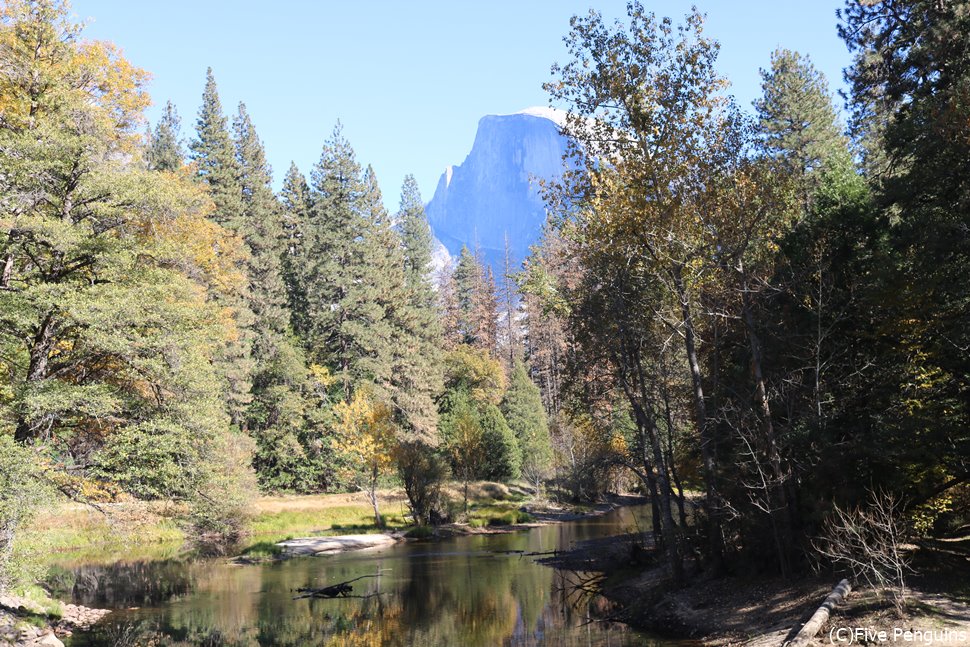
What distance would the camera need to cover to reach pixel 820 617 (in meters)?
12.2

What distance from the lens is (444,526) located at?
42.6 metres

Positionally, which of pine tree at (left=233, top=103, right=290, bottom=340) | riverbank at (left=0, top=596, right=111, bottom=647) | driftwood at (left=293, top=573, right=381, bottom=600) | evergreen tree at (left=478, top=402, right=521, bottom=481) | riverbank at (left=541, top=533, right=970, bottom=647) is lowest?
driftwood at (left=293, top=573, right=381, bottom=600)

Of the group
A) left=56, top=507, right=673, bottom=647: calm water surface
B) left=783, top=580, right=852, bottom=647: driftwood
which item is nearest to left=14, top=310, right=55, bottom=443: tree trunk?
left=56, top=507, right=673, bottom=647: calm water surface

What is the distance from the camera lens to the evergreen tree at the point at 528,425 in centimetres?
5588

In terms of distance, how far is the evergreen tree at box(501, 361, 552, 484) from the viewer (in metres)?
55.9

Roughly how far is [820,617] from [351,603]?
14377mm

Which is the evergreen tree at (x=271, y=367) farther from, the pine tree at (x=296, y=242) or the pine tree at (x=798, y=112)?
the pine tree at (x=798, y=112)

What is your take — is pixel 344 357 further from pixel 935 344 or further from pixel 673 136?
pixel 935 344

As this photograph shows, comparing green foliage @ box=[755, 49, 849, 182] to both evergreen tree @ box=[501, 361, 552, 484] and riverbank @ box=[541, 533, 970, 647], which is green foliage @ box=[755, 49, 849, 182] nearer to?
riverbank @ box=[541, 533, 970, 647]

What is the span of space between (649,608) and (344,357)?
129ft

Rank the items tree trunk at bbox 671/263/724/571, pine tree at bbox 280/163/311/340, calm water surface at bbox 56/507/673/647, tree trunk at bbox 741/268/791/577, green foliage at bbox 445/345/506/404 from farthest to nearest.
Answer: pine tree at bbox 280/163/311/340, green foliage at bbox 445/345/506/404, calm water surface at bbox 56/507/673/647, tree trunk at bbox 671/263/724/571, tree trunk at bbox 741/268/791/577

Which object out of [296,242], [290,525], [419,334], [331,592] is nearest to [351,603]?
[331,592]

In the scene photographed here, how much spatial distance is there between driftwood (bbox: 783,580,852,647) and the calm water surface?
159 inches

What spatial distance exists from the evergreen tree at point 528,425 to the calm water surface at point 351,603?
72.9 feet
